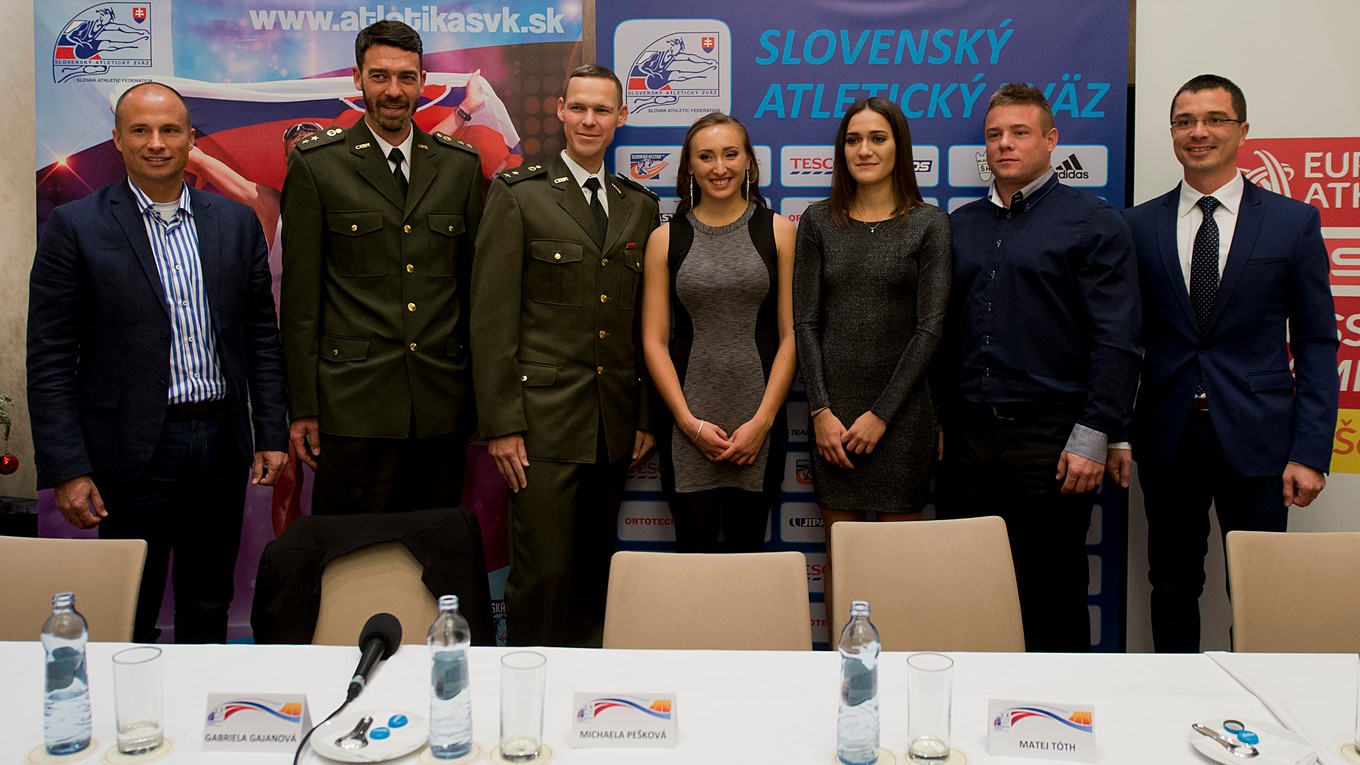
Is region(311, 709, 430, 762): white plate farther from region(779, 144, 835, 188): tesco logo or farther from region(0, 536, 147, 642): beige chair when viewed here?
region(779, 144, 835, 188): tesco logo

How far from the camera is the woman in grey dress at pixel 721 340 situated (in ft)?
9.92

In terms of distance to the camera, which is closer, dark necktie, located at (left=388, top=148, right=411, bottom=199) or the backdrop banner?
dark necktie, located at (left=388, top=148, right=411, bottom=199)

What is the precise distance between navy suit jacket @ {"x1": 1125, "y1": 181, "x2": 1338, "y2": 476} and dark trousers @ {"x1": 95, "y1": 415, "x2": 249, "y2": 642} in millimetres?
2850

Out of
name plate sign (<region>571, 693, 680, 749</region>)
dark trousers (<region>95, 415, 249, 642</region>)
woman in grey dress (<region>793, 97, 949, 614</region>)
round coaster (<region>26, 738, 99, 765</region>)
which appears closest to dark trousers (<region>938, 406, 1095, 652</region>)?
woman in grey dress (<region>793, 97, 949, 614</region>)

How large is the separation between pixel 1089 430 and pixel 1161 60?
1512 mm

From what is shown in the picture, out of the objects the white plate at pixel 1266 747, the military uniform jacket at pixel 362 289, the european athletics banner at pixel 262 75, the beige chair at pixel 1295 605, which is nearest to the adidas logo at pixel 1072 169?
the beige chair at pixel 1295 605

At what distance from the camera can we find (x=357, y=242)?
117 inches

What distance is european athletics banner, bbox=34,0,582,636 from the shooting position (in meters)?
3.43

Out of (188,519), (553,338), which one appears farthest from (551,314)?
(188,519)

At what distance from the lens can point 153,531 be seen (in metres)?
2.85

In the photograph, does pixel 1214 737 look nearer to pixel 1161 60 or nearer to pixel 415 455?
pixel 415 455

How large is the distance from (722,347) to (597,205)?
617 mm

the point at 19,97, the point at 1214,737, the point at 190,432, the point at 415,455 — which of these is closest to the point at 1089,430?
the point at 1214,737

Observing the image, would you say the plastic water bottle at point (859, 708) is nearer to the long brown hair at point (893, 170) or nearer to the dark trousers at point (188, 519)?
the long brown hair at point (893, 170)
